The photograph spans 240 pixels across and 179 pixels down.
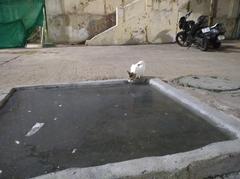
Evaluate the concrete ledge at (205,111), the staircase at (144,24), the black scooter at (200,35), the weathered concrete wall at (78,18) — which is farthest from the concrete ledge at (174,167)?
the weathered concrete wall at (78,18)

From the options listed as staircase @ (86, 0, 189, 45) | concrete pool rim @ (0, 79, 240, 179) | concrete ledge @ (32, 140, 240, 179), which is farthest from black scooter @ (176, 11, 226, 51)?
concrete ledge @ (32, 140, 240, 179)

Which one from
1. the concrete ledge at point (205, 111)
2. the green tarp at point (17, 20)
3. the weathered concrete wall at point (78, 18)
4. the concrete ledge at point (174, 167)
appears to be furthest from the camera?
the weathered concrete wall at point (78, 18)

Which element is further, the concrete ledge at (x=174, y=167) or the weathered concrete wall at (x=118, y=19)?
the weathered concrete wall at (x=118, y=19)

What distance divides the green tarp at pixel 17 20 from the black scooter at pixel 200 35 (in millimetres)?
6301

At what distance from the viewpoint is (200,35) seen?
10.6 metres

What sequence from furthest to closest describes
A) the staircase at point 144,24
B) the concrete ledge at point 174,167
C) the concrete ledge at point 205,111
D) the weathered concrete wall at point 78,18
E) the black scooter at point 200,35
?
1. the weathered concrete wall at point 78,18
2. the staircase at point 144,24
3. the black scooter at point 200,35
4. the concrete ledge at point 205,111
5. the concrete ledge at point 174,167

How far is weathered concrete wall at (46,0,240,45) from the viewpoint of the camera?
12.7 meters

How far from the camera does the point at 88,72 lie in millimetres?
6855

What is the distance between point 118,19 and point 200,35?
148 inches

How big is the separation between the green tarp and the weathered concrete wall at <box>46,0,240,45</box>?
734mm

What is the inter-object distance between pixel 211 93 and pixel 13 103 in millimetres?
3440

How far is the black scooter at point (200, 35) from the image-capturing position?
10.2 metres

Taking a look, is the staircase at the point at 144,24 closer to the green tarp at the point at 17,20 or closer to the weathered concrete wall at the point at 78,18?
the weathered concrete wall at the point at 78,18

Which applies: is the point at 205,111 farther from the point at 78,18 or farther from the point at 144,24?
the point at 78,18
